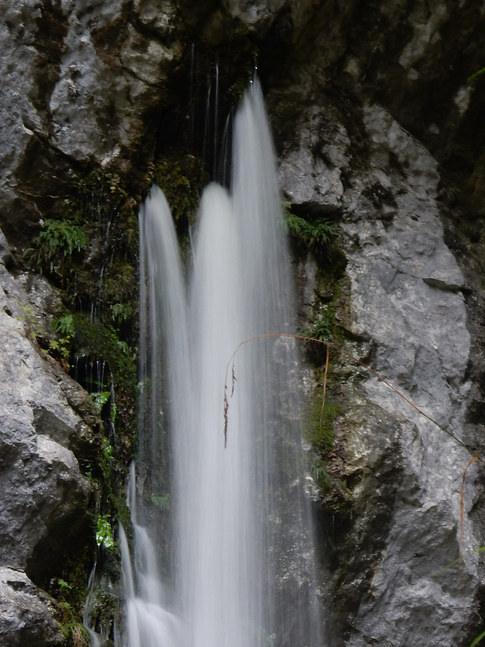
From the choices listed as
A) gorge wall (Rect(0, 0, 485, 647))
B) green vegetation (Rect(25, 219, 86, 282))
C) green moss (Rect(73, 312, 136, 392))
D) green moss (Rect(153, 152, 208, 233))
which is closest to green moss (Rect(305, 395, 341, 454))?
gorge wall (Rect(0, 0, 485, 647))

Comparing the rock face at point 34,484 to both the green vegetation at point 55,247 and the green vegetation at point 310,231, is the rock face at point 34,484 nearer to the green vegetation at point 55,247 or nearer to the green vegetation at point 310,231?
the green vegetation at point 55,247

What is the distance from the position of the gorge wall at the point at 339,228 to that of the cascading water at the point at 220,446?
232mm

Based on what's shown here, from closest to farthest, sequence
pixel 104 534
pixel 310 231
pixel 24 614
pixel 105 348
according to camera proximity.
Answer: pixel 24 614
pixel 104 534
pixel 105 348
pixel 310 231

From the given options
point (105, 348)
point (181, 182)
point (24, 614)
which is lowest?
point (24, 614)

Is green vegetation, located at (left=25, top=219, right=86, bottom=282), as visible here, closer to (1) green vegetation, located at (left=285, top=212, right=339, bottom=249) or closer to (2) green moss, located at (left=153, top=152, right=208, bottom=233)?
(2) green moss, located at (left=153, top=152, right=208, bottom=233)

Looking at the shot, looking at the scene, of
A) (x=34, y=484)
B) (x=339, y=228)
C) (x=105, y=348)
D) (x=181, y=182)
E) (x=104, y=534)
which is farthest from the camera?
(x=339, y=228)

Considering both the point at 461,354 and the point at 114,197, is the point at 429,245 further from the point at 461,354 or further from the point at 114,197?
the point at 114,197

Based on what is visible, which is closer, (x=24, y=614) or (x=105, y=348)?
(x=24, y=614)

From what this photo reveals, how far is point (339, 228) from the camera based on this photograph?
646cm

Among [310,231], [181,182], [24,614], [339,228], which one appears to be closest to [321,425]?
[310,231]

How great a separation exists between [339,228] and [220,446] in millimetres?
2307

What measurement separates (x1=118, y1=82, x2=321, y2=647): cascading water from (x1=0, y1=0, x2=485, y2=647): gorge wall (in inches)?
9.1

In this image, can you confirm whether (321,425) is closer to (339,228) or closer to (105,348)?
(105,348)

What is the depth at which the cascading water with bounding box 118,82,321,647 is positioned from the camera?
4.77 metres
